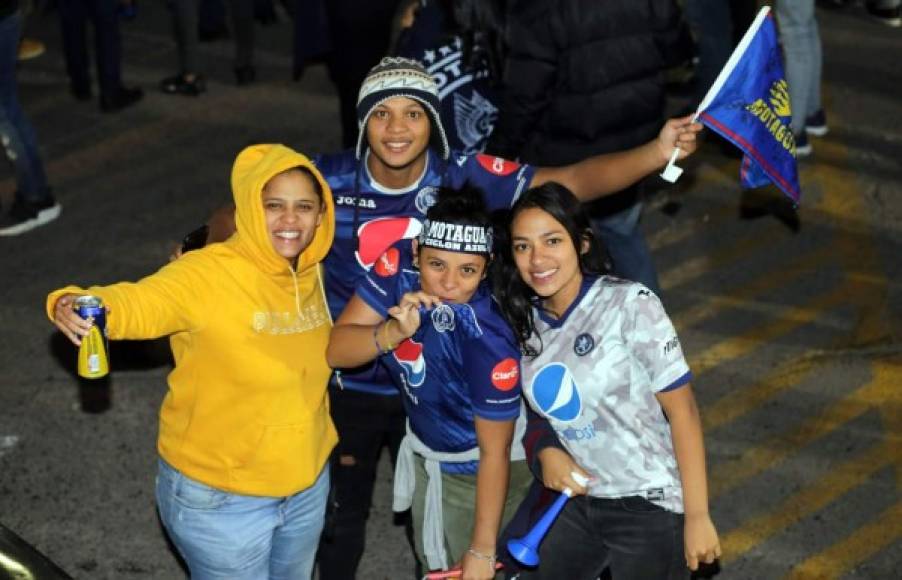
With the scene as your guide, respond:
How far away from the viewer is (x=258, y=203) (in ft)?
13.6

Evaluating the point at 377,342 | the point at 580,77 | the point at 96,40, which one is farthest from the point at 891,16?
the point at 377,342

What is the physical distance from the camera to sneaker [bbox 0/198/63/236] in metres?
8.55

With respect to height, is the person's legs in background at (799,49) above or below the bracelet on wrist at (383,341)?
below

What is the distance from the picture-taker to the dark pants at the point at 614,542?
4211mm

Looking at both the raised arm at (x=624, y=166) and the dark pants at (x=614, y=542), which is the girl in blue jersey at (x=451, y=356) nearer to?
the dark pants at (x=614, y=542)

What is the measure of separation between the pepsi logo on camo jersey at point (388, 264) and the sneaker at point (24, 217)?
192 inches

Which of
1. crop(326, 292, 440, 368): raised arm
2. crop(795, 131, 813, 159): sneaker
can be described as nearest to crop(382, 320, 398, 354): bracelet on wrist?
crop(326, 292, 440, 368): raised arm

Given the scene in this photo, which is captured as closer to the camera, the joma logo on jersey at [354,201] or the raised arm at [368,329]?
the raised arm at [368,329]

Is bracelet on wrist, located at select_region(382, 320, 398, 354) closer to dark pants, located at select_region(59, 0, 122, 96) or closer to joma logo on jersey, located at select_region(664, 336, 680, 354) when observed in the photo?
joma logo on jersey, located at select_region(664, 336, 680, 354)

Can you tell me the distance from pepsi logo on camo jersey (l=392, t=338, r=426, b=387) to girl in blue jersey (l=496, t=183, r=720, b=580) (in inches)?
12.6

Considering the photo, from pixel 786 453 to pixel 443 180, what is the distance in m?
2.60

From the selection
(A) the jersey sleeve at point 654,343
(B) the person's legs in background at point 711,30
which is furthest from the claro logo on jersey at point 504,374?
(B) the person's legs in background at point 711,30

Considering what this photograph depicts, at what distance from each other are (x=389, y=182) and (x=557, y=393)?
1.00 metres

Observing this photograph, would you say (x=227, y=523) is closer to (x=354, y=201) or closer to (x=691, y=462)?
(x=354, y=201)
